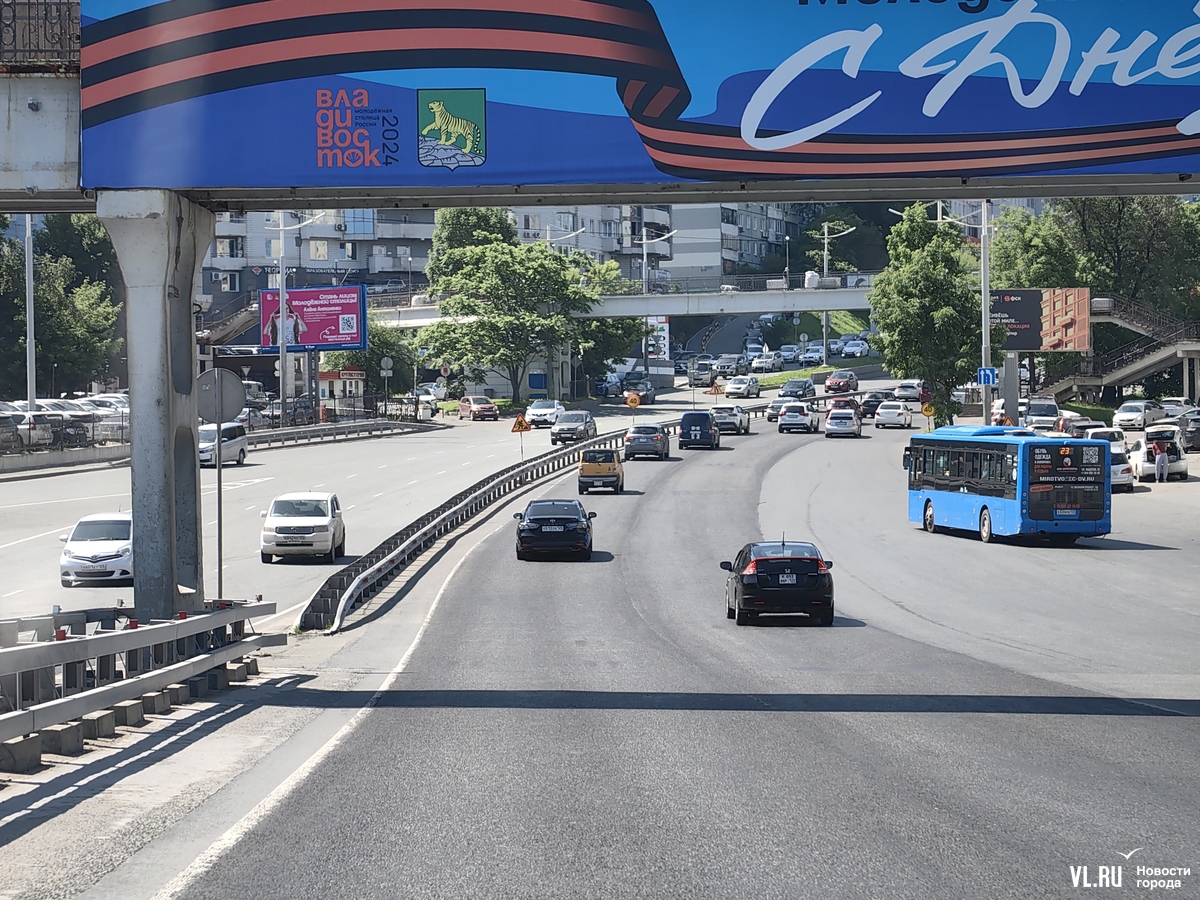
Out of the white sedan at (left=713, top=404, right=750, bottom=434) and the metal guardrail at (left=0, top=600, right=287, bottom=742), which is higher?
the white sedan at (left=713, top=404, right=750, bottom=434)

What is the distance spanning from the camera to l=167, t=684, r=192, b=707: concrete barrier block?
48.6 ft

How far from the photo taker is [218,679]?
16125mm

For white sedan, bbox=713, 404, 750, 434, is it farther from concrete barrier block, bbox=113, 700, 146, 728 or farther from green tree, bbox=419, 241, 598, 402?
concrete barrier block, bbox=113, 700, 146, 728

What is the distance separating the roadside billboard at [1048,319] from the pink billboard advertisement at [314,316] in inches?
1548

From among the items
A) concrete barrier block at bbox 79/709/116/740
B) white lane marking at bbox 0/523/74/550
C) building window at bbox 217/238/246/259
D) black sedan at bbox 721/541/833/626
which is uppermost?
building window at bbox 217/238/246/259

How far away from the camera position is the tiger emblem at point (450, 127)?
1641cm

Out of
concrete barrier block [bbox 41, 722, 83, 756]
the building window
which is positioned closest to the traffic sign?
concrete barrier block [bbox 41, 722, 83, 756]

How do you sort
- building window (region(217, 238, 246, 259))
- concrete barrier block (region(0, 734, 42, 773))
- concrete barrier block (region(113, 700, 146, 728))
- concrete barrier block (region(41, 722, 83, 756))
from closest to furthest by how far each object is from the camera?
1. concrete barrier block (region(0, 734, 42, 773))
2. concrete barrier block (region(41, 722, 83, 756))
3. concrete barrier block (region(113, 700, 146, 728))
4. building window (region(217, 238, 246, 259))

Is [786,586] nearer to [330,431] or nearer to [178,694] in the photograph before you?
[178,694]

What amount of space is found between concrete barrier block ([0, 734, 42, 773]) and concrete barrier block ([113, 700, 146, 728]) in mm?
2041

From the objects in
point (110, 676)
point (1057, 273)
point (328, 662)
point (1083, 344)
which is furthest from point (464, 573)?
point (1057, 273)

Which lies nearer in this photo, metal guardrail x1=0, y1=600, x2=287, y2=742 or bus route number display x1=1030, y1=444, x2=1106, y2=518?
metal guardrail x1=0, y1=600, x2=287, y2=742

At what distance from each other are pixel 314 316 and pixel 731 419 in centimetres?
2707

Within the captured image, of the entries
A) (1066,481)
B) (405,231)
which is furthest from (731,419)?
(405,231)
